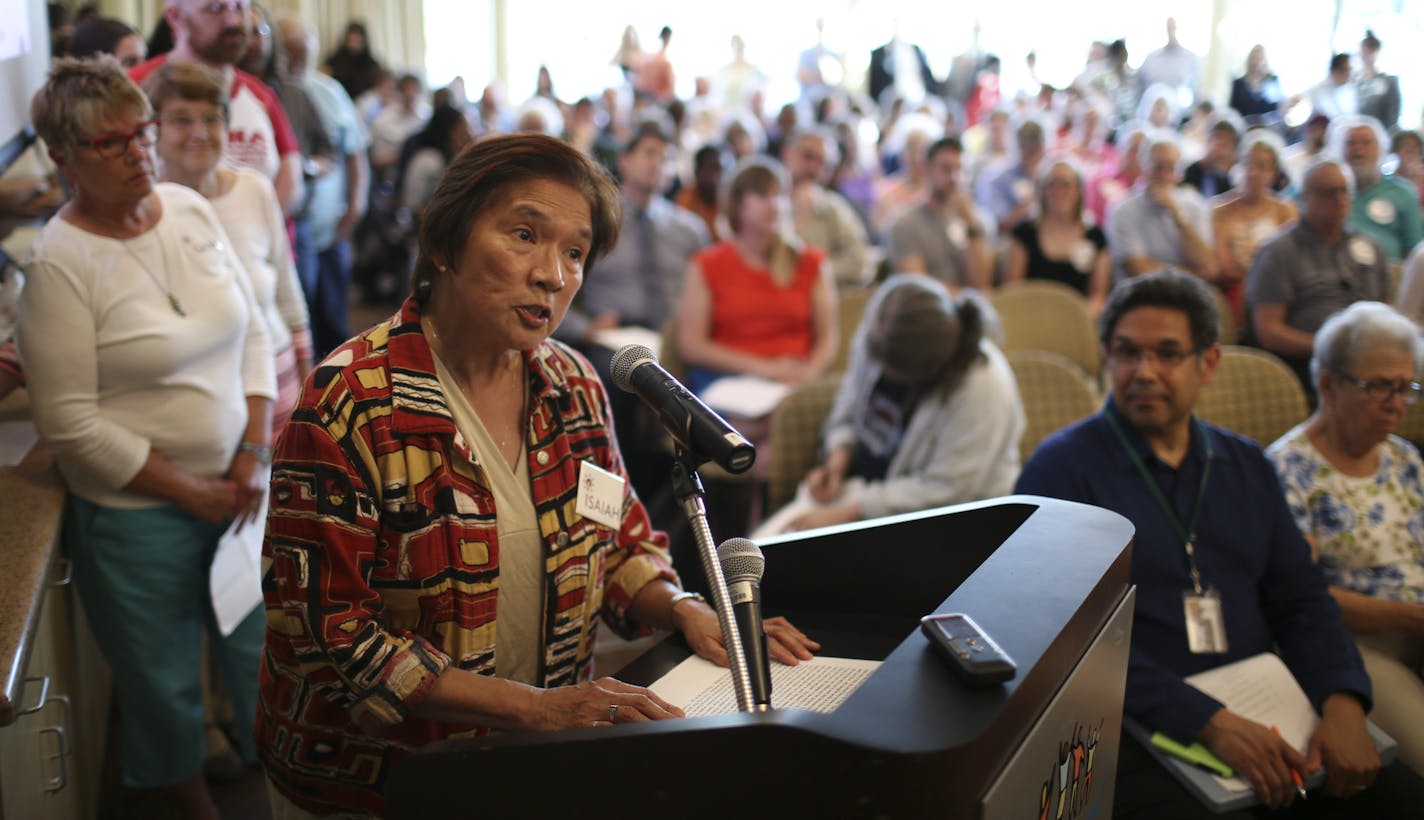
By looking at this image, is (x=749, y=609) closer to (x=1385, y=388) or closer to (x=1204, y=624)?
(x=1204, y=624)

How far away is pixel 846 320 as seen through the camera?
4266 mm

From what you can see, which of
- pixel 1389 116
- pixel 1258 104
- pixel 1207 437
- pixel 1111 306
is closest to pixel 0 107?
pixel 1111 306

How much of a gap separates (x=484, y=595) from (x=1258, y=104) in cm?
1230

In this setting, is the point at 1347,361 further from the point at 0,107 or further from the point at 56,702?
the point at 0,107

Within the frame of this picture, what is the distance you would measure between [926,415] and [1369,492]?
97 centimetres

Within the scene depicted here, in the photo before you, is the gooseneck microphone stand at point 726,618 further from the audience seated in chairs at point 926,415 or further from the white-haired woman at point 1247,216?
the white-haired woman at point 1247,216

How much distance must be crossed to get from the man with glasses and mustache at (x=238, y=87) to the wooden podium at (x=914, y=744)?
7.25 feet

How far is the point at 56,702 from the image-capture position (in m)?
1.84

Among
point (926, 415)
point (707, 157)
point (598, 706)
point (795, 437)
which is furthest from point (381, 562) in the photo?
point (707, 157)

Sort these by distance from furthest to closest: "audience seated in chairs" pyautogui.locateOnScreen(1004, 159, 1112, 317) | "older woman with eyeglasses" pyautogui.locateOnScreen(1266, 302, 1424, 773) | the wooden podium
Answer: "audience seated in chairs" pyautogui.locateOnScreen(1004, 159, 1112, 317)
"older woman with eyeglasses" pyautogui.locateOnScreen(1266, 302, 1424, 773)
the wooden podium

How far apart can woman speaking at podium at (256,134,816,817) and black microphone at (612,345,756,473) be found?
214 millimetres

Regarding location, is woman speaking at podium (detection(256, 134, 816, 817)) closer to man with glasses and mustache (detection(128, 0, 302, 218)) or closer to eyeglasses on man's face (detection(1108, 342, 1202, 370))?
eyeglasses on man's face (detection(1108, 342, 1202, 370))

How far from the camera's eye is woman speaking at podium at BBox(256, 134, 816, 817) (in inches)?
46.7

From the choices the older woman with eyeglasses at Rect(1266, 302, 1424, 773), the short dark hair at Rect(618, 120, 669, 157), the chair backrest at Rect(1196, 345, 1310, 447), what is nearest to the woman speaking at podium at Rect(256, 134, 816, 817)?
the older woman with eyeglasses at Rect(1266, 302, 1424, 773)
